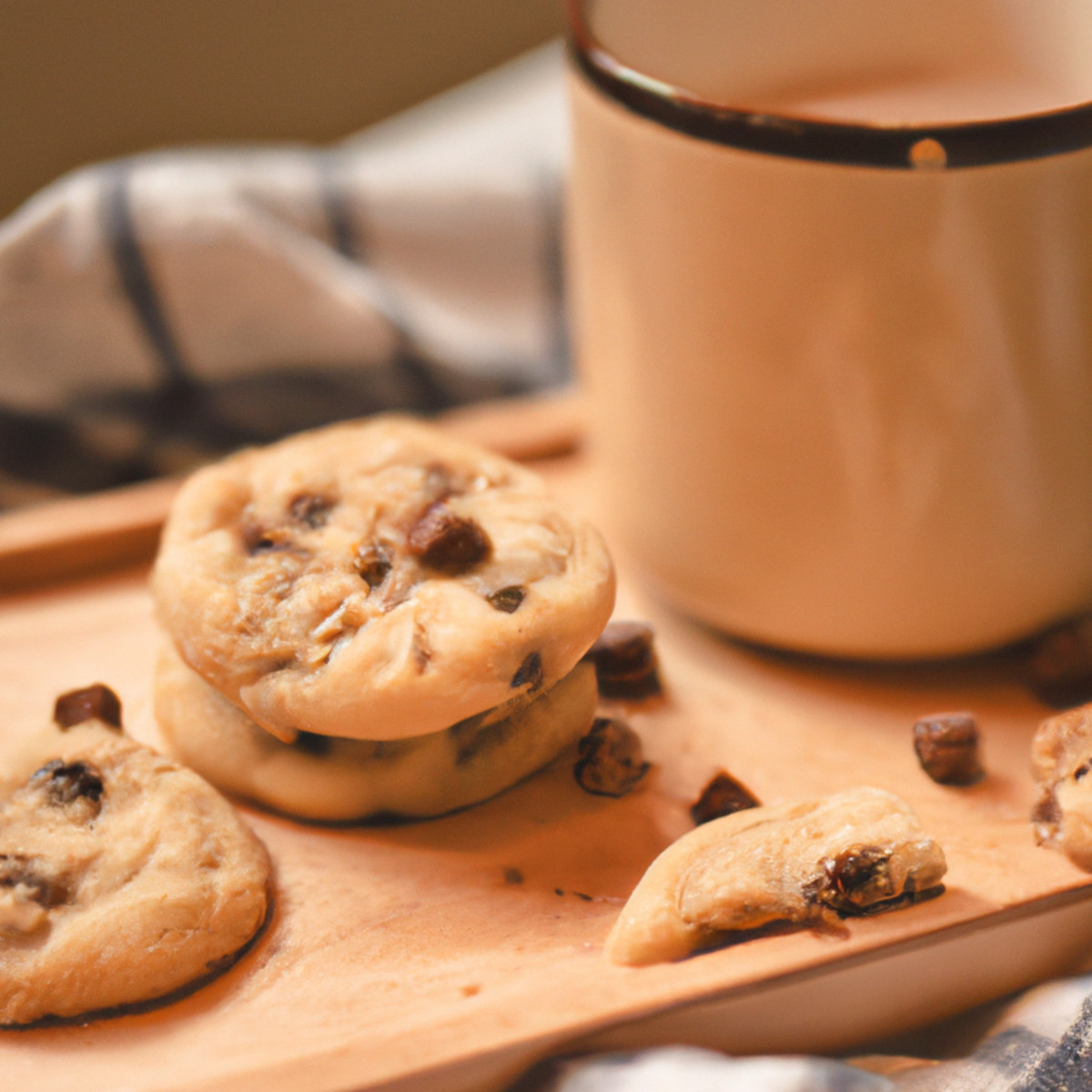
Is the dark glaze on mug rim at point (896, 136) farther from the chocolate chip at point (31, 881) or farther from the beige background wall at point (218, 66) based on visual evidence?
the beige background wall at point (218, 66)

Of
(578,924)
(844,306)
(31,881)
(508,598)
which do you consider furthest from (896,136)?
(31,881)

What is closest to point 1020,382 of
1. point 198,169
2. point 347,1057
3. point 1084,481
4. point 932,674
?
point 1084,481

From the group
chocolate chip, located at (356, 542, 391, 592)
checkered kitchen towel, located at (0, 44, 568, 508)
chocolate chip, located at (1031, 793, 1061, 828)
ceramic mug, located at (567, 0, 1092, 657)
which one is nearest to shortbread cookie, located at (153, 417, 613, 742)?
chocolate chip, located at (356, 542, 391, 592)

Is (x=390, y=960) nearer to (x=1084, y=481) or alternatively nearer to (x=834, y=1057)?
(x=834, y=1057)

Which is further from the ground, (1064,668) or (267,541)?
(267,541)

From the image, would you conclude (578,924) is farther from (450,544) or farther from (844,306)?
(844,306)

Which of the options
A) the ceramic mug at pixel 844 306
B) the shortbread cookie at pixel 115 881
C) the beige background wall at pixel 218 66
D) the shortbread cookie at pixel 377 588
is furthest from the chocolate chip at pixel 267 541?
the beige background wall at pixel 218 66
